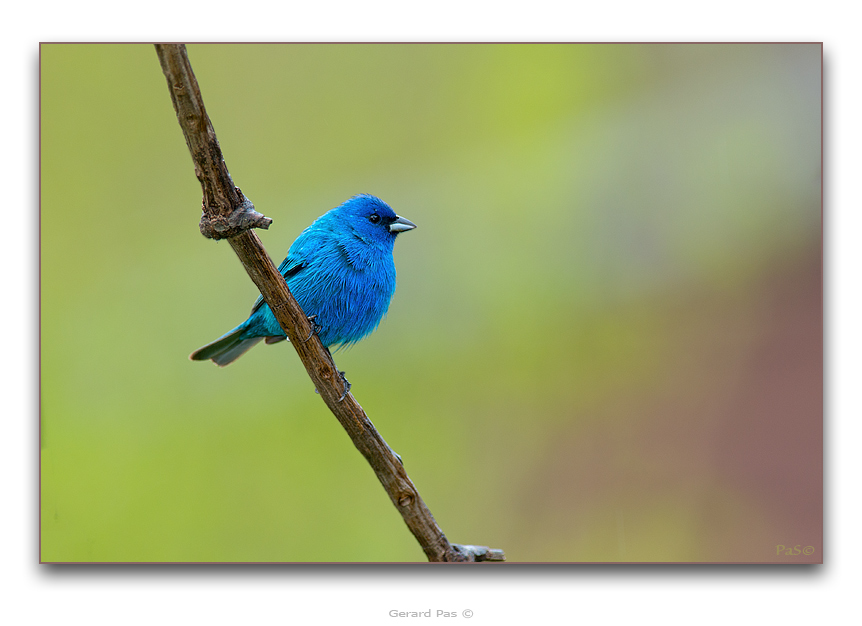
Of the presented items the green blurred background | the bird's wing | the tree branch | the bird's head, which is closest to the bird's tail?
the green blurred background

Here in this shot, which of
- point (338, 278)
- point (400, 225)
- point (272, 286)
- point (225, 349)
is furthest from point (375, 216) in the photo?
point (272, 286)

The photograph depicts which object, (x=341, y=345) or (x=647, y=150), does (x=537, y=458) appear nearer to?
(x=341, y=345)

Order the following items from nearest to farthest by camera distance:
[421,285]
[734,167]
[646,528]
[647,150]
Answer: [646,528] → [734,167] → [647,150] → [421,285]

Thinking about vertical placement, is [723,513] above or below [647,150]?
below

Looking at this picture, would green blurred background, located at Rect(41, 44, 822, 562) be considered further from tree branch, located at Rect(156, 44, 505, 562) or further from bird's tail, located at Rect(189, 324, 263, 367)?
tree branch, located at Rect(156, 44, 505, 562)

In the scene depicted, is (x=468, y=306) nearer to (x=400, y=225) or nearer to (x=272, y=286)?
(x=400, y=225)

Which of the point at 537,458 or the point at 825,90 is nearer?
the point at 825,90

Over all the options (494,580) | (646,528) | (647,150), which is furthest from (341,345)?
(647,150)

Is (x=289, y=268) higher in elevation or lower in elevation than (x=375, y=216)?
lower
